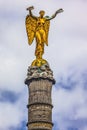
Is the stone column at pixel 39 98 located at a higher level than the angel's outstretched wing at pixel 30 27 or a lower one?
lower

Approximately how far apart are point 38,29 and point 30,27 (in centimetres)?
90

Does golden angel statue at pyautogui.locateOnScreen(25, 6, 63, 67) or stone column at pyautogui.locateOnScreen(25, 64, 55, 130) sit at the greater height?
golden angel statue at pyautogui.locateOnScreen(25, 6, 63, 67)

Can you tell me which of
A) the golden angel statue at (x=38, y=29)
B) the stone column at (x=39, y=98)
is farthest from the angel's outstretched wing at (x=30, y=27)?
the stone column at (x=39, y=98)

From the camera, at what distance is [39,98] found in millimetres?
34594

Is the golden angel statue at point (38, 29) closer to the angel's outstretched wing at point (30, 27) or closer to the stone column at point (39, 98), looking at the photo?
the angel's outstretched wing at point (30, 27)

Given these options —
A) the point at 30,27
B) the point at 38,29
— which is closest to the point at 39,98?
the point at 38,29

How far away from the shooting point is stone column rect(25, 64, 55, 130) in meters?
34.1

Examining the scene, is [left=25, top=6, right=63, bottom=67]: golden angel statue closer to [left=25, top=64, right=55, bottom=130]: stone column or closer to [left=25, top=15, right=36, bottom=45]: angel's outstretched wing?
[left=25, top=15, right=36, bottom=45]: angel's outstretched wing

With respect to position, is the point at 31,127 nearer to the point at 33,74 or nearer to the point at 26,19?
the point at 33,74

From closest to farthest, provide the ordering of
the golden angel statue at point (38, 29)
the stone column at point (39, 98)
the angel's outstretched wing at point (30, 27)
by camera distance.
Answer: the stone column at point (39, 98)
the golden angel statue at point (38, 29)
the angel's outstretched wing at point (30, 27)

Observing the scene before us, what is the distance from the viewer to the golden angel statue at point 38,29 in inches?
1459

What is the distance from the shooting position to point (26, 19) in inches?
1489

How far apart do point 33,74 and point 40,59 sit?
1.89m

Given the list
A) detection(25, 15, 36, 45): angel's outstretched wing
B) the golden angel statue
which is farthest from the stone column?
detection(25, 15, 36, 45): angel's outstretched wing
